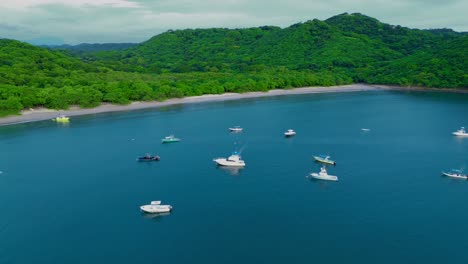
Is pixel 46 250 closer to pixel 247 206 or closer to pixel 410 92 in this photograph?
pixel 247 206

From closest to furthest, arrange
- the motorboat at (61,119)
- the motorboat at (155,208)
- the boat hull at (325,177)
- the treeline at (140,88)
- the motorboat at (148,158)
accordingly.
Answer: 1. the motorboat at (155,208)
2. the boat hull at (325,177)
3. the motorboat at (148,158)
4. the motorboat at (61,119)
5. the treeline at (140,88)

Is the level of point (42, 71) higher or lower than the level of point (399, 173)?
higher

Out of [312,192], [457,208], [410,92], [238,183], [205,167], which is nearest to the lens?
[457,208]

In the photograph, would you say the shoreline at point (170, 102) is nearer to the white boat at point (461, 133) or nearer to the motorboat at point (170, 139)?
the motorboat at point (170, 139)

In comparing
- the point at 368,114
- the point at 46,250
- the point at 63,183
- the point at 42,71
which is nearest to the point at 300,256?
the point at 46,250

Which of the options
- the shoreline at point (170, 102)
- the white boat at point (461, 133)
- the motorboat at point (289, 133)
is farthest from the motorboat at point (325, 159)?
the shoreline at point (170, 102)

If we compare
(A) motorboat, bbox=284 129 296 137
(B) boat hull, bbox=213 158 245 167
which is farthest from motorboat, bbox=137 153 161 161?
(A) motorboat, bbox=284 129 296 137

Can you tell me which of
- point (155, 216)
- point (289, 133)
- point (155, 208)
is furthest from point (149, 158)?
point (289, 133)
